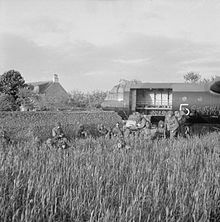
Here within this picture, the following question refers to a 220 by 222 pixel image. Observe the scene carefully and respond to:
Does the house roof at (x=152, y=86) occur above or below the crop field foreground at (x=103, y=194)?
above

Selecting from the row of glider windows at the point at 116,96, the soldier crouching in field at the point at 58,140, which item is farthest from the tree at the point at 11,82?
the soldier crouching in field at the point at 58,140

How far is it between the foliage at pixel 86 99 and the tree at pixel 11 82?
218 inches

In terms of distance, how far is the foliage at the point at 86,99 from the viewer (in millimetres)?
33191

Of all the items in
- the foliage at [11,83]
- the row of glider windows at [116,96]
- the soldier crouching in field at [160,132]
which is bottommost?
the soldier crouching in field at [160,132]

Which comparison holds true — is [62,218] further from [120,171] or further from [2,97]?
[2,97]

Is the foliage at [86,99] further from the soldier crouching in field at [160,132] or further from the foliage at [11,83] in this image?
the soldier crouching in field at [160,132]

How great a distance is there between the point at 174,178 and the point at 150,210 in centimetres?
81

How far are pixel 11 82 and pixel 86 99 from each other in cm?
809

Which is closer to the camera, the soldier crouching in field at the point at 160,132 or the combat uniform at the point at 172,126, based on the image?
the soldier crouching in field at the point at 160,132

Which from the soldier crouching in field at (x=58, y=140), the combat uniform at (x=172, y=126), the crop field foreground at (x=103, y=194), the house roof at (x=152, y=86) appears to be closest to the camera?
the crop field foreground at (x=103, y=194)

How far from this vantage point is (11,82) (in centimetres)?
3316

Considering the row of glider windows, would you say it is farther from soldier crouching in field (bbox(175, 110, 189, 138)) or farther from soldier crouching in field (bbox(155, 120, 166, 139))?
soldier crouching in field (bbox(155, 120, 166, 139))

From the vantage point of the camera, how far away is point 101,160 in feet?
13.7

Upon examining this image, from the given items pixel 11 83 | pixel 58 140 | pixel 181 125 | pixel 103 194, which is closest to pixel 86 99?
pixel 11 83
